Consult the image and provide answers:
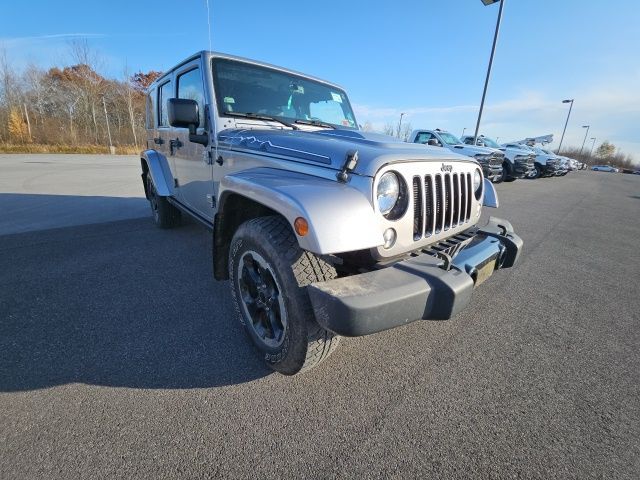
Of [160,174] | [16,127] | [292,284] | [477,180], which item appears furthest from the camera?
[16,127]

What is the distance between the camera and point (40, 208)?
6.14 metres

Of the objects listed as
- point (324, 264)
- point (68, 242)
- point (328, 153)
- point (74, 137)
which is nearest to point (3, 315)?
point (68, 242)

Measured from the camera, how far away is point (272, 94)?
3051mm

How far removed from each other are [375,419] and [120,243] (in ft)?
13.5

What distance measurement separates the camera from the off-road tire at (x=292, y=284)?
1.62 meters

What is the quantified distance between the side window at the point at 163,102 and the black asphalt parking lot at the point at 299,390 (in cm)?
210

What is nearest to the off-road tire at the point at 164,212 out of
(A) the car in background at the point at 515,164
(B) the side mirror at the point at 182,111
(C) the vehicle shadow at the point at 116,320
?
(C) the vehicle shadow at the point at 116,320

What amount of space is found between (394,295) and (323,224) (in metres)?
0.45

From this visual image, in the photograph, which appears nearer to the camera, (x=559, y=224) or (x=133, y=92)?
(x=559, y=224)

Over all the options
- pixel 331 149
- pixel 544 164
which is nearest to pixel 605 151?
pixel 544 164

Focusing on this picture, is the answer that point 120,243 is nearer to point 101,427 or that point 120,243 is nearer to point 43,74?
point 101,427

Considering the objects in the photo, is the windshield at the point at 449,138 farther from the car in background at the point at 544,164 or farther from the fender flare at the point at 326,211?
the fender flare at the point at 326,211

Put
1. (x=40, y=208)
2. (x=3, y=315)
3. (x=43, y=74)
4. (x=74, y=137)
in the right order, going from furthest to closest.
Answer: (x=43, y=74)
(x=74, y=137)
(x=40, y=208)
(x=3, y=315)

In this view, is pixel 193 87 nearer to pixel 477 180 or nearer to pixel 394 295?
pixel 477 180
